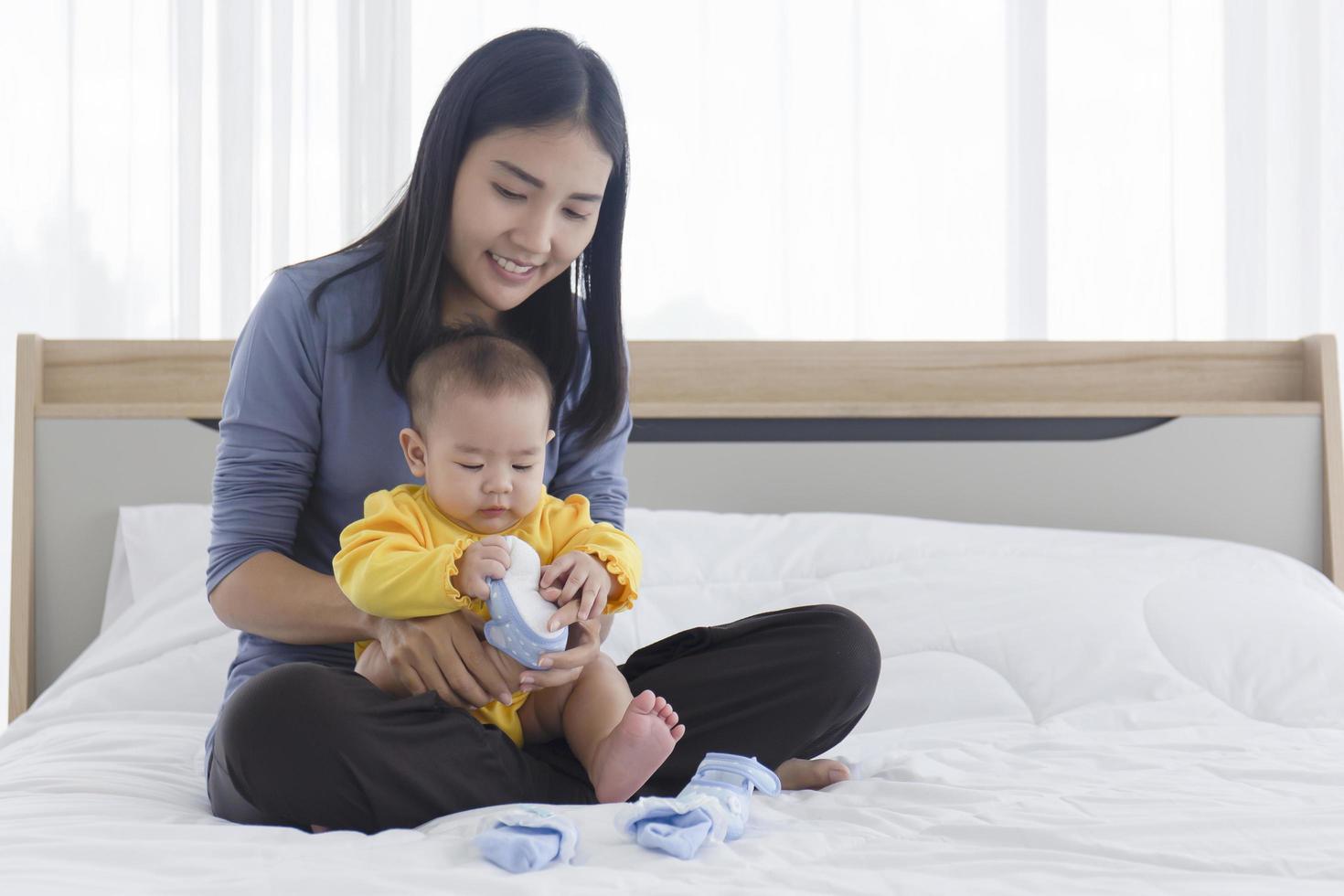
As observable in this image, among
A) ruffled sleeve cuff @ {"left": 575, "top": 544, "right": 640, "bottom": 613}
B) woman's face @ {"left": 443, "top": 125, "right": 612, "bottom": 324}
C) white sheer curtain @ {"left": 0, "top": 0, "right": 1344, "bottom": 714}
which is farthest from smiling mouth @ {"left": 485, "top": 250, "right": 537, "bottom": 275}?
white sheer curtain @ {"left": 0, "top": 0, "right": 1344, "bottom": 714}

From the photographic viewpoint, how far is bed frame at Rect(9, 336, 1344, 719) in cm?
167

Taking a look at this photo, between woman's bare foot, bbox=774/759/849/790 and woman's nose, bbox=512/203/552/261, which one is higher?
woman's nose, bbox=512/203/552/261

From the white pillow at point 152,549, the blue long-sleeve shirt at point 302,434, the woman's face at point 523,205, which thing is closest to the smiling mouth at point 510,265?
the woman's face at point 523,205

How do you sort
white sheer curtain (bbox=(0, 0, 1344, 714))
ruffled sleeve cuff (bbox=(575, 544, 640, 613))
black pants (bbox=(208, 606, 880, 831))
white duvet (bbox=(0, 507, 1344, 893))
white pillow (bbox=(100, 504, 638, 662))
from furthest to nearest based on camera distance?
white sheer curtain (bbox=(0, 0, 1344, 714)) → white pillow (bbox=(100, 504, 638, 662)) → ruffled sleeve cuff (bbox=(575, 544, 640, 613)) → black pants (bbox=(208, 606, 880, 831)) → white duvet (bbox=(0, 507, 1344, 893))

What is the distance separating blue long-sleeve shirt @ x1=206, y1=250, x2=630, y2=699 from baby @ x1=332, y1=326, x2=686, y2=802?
0.15ft

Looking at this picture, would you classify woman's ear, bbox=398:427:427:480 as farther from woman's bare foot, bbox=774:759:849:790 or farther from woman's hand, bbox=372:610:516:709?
woman's bare foot, bbox=774:759:849:790

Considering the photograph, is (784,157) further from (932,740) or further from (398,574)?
(398,574)

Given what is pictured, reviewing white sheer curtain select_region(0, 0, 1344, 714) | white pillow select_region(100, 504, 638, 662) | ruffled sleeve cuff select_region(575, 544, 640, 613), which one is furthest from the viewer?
white sheer curtain select_region(0, 0, 1344, 714)

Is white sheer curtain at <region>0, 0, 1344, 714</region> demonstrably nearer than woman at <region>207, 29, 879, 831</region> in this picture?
No

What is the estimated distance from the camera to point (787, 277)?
1.98 m

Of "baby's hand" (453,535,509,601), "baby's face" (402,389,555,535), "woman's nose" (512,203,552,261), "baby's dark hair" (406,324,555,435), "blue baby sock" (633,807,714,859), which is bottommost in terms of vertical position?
"blue baby sock" (633,807,714,859)

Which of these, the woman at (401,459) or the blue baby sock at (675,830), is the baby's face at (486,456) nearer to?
the woman at (401,459)

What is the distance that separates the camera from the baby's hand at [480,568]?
848 millimetres

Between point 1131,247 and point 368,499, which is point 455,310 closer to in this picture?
point 368,499
